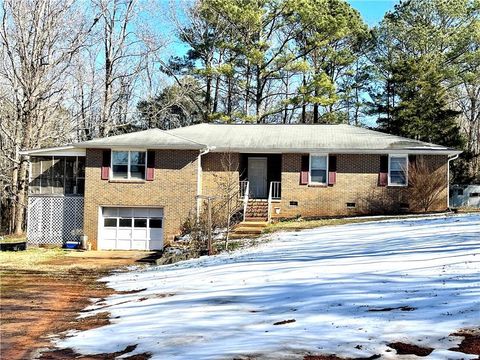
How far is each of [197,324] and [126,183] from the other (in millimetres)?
16803

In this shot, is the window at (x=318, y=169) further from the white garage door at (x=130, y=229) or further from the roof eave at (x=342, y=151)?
the white garage door at (x=130, y=229)

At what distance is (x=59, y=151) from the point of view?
24156 millimetres

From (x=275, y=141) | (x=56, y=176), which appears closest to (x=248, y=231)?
(x=275, y=141)

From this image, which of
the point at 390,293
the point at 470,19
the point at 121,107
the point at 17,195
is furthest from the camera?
the point at 121,107

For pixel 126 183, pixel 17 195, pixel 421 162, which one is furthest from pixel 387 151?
pixel 17 195

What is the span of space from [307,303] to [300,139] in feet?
59.1

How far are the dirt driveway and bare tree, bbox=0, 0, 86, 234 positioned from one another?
441 inches

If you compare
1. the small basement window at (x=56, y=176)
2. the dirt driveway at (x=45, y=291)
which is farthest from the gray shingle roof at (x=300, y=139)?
the dirt driveway at (x=45, y=291)

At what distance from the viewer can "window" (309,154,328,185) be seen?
23938 millimetres

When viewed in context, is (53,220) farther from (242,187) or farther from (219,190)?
(242,187)

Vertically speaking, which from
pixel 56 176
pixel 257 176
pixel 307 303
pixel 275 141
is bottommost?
pixel 307 303

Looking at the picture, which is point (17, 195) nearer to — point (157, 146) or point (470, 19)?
point (157, 146)

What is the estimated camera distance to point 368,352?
5340 millimetres

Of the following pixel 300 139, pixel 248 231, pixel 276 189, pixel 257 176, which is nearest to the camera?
pixel 248 231
